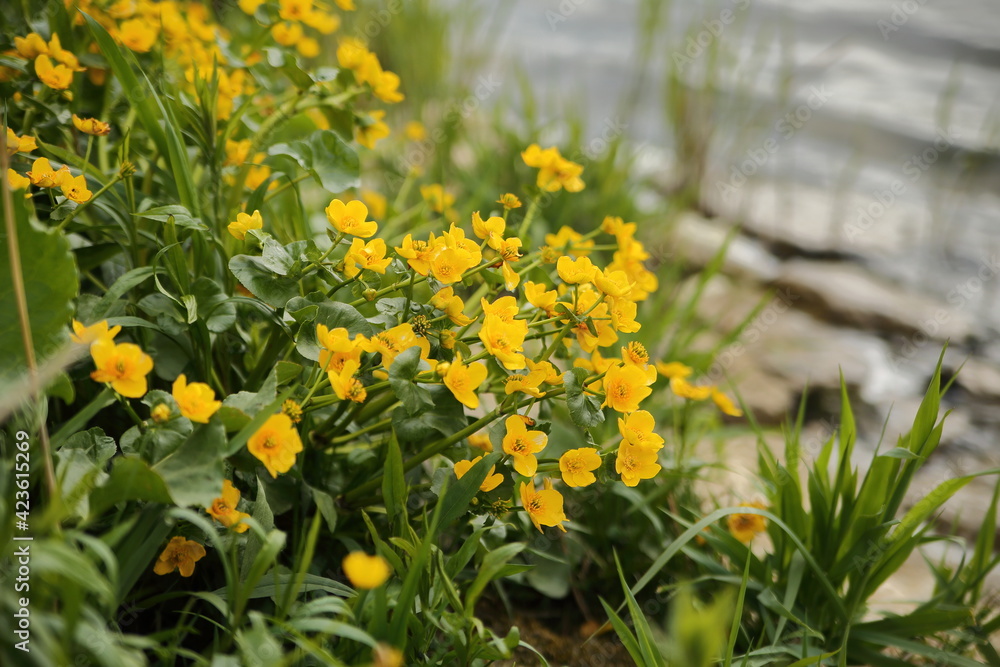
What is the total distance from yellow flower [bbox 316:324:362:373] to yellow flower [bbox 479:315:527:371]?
0.15 meters

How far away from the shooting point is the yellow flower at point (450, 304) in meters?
0.94

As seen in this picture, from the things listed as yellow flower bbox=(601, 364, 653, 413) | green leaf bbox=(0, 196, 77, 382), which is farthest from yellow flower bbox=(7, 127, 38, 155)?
yellow flower bbox=(601, 364, 653, 413)

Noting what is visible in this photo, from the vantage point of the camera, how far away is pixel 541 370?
923 mm

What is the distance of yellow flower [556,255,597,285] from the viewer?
95 centimetres

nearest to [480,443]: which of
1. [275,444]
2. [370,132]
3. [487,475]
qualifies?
[487,475]

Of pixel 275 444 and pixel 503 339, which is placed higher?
pixel 503 339

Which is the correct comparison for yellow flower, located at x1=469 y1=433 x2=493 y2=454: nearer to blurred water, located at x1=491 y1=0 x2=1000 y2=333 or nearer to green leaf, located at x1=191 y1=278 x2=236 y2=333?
green leaf, located at x1=191 y1=278 x2=236 y2=333

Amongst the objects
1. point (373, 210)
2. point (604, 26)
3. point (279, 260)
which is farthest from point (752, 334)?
point (604, 26)

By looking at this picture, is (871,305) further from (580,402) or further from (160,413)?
(160,413)

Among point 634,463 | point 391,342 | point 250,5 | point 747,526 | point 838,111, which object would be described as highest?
point 838,111

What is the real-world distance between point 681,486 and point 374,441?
69 cm

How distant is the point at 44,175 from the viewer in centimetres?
92

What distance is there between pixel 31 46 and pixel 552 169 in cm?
84

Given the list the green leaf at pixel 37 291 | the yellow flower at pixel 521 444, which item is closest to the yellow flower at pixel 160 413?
the green leaf at pixel 37 291
